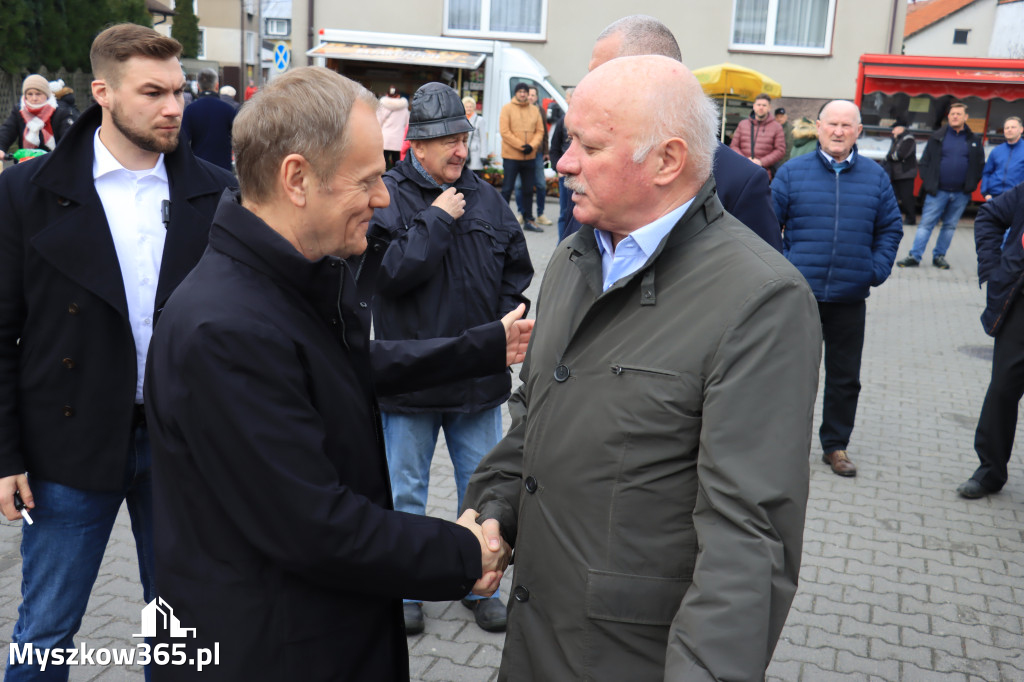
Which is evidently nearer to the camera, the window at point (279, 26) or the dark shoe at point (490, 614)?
the dark shoe at point (490, 614)

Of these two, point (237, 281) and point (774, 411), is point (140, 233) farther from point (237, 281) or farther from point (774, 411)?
point (774, 411)

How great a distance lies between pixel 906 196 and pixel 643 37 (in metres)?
14.6

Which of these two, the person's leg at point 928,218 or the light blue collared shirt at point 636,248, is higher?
the light blue collared shirt at point 636,248

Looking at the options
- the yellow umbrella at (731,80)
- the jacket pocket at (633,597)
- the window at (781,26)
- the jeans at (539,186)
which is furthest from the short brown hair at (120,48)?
the window at (781,26)

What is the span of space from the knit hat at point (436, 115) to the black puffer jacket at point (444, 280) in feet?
0.59

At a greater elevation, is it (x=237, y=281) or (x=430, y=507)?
(x=237, y=281)

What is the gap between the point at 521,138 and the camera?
45.3 ft

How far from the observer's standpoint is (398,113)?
14.5 metres

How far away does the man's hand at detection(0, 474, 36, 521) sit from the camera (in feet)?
8.50

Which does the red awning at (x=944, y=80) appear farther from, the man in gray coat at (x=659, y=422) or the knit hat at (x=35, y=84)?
the man in gray coat at (x=659, y=422)

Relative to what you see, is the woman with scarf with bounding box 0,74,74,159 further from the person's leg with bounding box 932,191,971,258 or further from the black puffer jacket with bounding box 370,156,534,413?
the person's leg with bounding box 932,191,971,258

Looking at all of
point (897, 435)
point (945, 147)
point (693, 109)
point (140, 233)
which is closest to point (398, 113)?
point (945, 147)

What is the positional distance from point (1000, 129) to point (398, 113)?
1227 centimetres

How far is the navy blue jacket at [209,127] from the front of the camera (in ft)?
25.1
